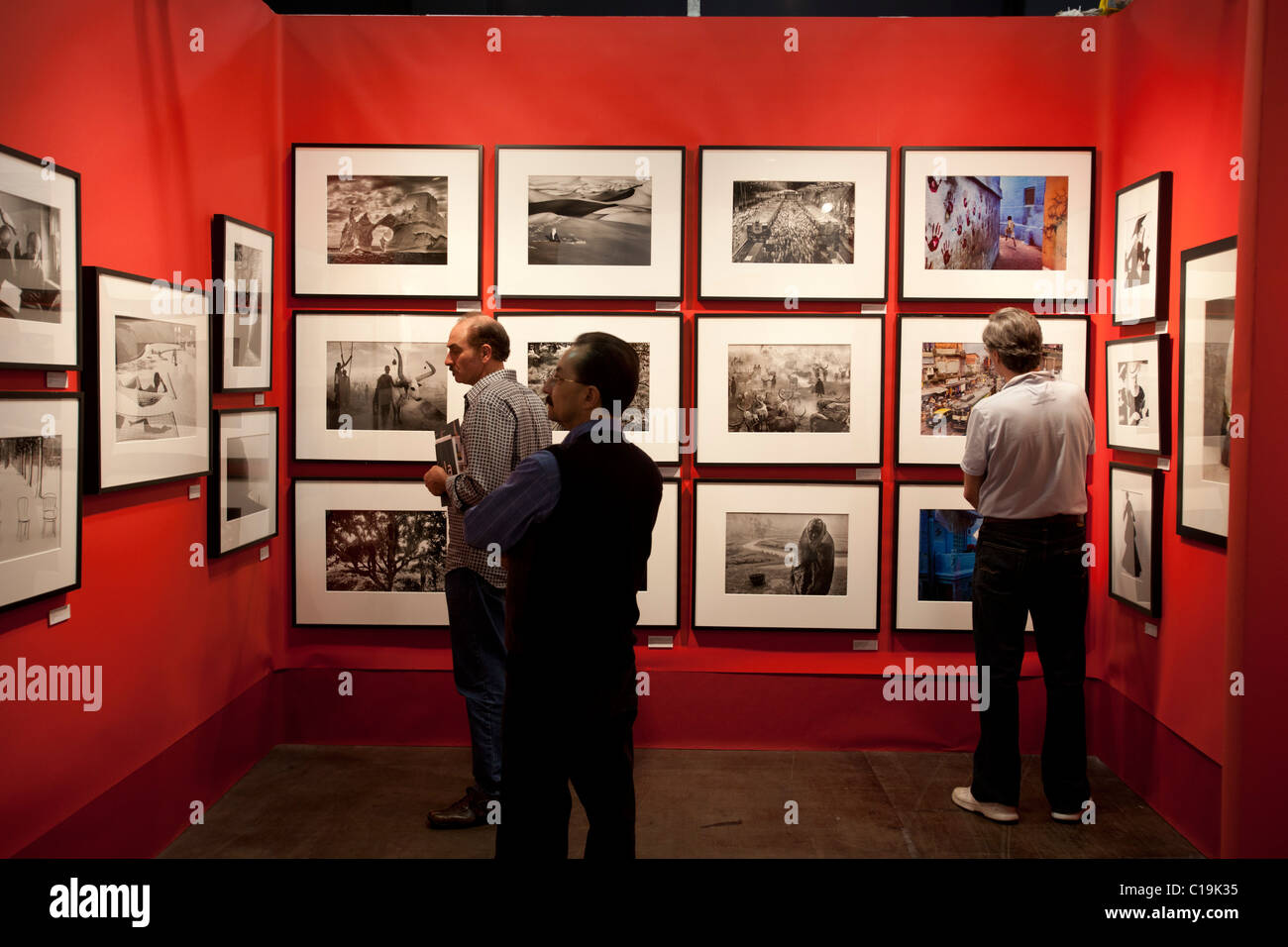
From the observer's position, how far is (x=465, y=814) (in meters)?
3.96

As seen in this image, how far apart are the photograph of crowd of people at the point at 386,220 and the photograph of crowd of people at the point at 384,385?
0.43 meters

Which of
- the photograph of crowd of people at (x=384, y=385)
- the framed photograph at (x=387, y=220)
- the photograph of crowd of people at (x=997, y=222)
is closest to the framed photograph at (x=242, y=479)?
the photograph of crowd of people at (x=384, y=385)

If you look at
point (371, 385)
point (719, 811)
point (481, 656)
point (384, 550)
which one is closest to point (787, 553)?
point (719, 811)

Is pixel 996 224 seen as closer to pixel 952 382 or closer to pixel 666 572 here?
pixel 952 382

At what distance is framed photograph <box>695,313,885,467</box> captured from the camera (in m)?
4.74

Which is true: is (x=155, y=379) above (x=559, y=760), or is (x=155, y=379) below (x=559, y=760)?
above

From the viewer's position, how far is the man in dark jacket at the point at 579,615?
8.33ft

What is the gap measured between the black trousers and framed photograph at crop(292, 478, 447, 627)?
89.1 inches

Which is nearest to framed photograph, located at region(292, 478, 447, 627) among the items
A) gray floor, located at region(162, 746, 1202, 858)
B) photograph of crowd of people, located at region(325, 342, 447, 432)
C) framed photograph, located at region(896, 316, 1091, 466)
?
photograph of crowd of people, located at region(325, 342, 447, 432)

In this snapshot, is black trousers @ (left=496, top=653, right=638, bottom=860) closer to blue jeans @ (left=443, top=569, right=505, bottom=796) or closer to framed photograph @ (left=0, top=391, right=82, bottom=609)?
blue jeans @ (left=443, top=569, right=505, bottom=796)

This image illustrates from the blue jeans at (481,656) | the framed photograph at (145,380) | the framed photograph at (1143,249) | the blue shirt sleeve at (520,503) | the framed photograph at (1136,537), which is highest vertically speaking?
the framed photograph at (1143,249)

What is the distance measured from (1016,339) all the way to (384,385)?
9.49 ft

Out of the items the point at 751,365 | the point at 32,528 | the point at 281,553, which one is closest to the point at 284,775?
the point at 281,553

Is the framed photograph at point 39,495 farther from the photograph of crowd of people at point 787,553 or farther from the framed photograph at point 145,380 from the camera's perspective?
the photograph of crowd of people at point 787,553
